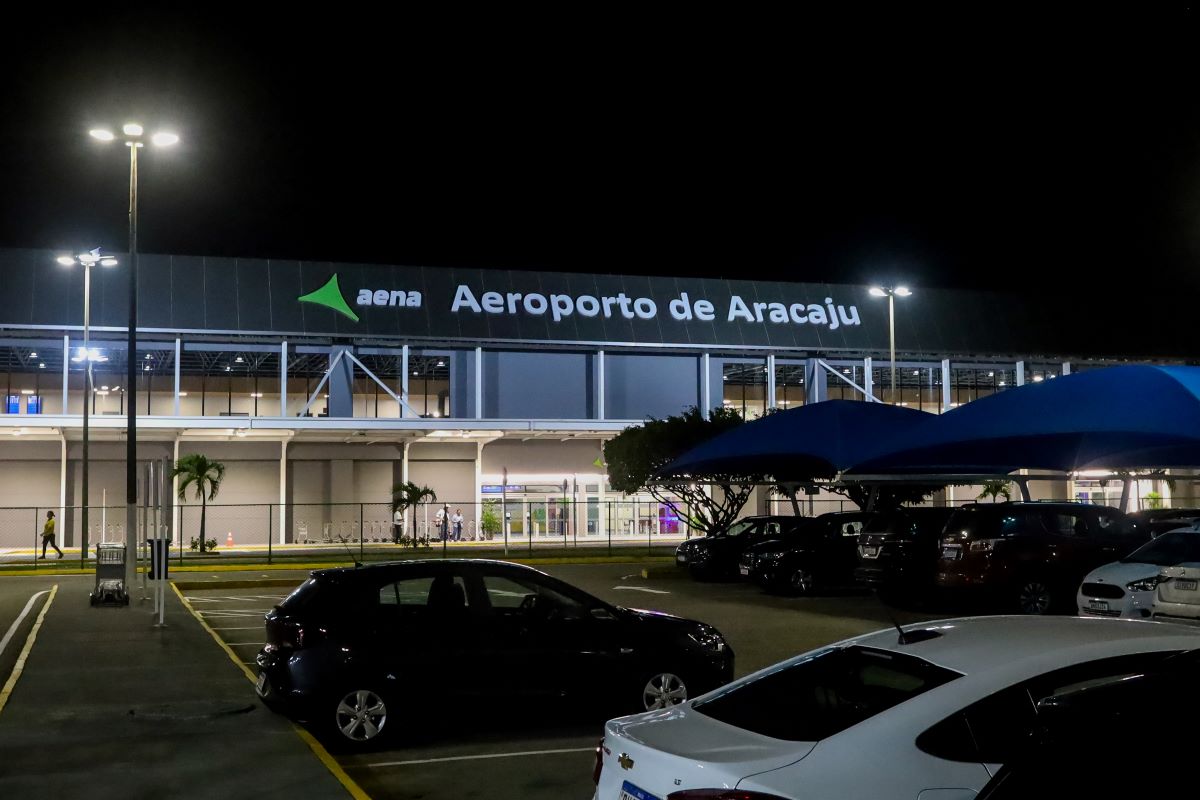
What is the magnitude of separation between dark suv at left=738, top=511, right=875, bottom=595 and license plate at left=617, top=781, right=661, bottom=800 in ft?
Answer: 63.7

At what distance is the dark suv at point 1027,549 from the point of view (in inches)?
738

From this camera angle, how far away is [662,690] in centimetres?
1032

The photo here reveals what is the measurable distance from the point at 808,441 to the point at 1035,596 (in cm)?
828

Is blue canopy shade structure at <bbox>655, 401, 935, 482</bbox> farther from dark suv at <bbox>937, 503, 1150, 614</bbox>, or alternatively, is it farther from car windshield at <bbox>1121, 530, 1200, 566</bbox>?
car windshield at <bbox>1121, 530, 1200, 566</bbox>

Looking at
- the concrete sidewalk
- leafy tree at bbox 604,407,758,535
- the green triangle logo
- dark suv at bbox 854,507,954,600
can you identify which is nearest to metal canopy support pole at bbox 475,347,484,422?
the green triangle logo

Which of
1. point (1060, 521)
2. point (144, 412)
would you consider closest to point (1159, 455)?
point (1060, 521)

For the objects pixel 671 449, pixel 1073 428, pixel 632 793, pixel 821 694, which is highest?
pixel 1073 428

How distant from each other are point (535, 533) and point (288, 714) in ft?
116

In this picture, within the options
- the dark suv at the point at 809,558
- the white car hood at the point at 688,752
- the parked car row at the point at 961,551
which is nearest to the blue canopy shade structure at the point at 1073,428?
the parked car row at the point at 961,551

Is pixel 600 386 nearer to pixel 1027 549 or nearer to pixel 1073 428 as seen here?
pixel 1027 549

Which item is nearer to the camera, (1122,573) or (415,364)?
(1122,573)

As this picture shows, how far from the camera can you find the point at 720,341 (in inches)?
1845

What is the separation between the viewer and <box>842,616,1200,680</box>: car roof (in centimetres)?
476

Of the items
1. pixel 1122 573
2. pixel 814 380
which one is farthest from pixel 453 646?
pixel 814 380
